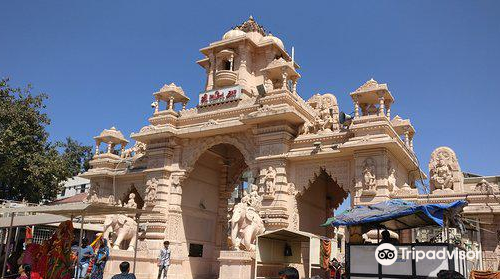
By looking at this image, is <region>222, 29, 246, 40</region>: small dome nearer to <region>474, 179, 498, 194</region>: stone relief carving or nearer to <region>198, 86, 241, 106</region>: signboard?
<region>198, 86, 241, 106</region>: signboard

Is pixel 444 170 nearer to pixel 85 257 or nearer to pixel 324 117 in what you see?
pixel 324 117

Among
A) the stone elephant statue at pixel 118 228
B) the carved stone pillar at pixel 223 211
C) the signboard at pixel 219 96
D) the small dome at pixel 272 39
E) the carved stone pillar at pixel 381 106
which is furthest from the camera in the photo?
the small dome at pixel 272 39

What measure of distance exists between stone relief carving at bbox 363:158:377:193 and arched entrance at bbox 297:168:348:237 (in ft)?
7.41

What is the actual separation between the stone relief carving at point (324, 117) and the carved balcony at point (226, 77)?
490 centimetres

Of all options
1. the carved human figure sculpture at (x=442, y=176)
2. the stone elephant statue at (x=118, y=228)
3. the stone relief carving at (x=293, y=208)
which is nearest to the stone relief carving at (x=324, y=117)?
the stone relief carving at (x=293, y=208)

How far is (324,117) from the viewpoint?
19.1m

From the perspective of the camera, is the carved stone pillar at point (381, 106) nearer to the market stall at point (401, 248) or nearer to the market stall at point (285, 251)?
the market stall at point (285, 251)

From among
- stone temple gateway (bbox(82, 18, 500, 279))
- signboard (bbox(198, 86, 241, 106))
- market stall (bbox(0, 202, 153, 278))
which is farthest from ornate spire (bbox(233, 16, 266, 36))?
market stall (bbox(0, 202, 153, 278))

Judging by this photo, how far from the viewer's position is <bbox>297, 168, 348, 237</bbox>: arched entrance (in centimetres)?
1917

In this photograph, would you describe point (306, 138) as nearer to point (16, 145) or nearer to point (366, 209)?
point (366, 209)

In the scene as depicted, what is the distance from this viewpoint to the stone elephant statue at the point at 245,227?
638 inches

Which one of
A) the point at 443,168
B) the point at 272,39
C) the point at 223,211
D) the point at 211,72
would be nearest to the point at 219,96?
the point at 211,72

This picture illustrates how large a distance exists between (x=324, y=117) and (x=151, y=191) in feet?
28.7

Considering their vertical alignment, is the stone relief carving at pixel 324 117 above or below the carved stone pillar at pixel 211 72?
below
